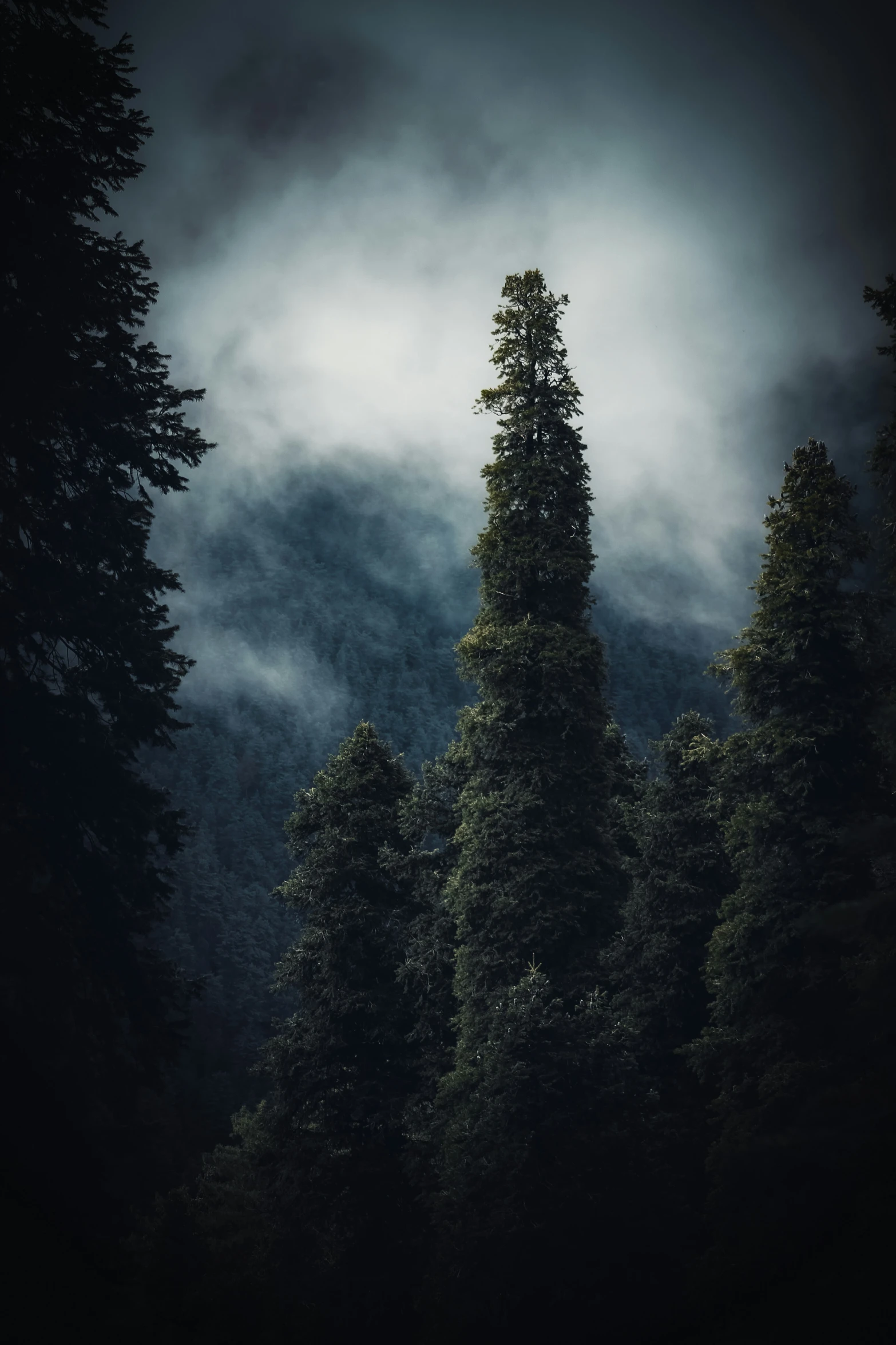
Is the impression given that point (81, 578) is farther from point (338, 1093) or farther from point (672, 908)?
point (672, 908)

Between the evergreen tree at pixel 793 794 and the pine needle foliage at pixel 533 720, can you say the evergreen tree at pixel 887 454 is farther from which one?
→ the pine needle foliage at pixel 533 720

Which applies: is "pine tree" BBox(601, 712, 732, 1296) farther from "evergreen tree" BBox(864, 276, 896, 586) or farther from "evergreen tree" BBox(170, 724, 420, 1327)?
"evergreen tree" BBox(864, 276, 896, 586)

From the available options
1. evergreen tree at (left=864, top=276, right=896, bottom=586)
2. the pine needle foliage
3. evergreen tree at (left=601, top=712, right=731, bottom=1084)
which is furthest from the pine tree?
evergreen tree at (left=864, top=276, right=896, bottom=586)

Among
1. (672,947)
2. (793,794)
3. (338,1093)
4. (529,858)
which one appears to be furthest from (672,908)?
(338,1093)

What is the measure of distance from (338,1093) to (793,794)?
13645 mm

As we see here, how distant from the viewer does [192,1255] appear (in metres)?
16.7

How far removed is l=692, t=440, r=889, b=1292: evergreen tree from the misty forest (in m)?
0.09

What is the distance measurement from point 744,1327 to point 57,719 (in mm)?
12118

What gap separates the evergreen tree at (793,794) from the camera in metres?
18.5

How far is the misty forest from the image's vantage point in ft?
35.6

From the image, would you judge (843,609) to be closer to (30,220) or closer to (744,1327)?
(744,1327)

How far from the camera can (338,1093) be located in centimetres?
2273

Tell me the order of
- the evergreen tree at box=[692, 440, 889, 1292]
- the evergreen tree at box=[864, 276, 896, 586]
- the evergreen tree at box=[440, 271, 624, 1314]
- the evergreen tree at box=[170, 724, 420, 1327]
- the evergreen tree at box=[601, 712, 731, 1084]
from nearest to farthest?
the evergreen tree at box=[864, 276, 896, 586]
the evergreen tree at box=[440, 271, 624, 1314]
the evergreen tree at box=[692, 440, 889, 1292]
the evergreen tree at box=[170, 724, 420, 1327]
the evergreen tree at box=[601, 712, 731, 1084]

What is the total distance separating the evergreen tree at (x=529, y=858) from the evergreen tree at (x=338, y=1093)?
3.04 m
